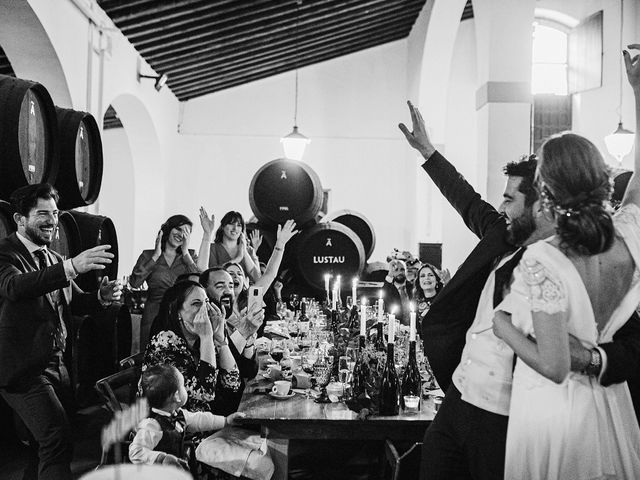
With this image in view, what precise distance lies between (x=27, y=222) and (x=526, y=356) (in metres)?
2.40

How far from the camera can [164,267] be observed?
4.79 metres

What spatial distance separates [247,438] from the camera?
8.52 feet

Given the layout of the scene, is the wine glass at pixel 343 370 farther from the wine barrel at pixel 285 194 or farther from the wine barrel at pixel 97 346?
the wine barrel at pixel 285 194

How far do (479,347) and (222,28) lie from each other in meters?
6.76

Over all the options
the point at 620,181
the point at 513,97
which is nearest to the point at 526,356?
the point at 620,181

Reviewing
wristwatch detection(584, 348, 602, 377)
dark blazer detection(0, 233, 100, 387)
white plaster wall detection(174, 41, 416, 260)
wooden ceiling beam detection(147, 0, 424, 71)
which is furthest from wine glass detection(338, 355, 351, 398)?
white plaster wall detection(174, 41, 416, 260)

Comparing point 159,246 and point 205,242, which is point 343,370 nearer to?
point 205,242

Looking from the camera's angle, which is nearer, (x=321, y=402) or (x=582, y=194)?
(x=582, y=194)

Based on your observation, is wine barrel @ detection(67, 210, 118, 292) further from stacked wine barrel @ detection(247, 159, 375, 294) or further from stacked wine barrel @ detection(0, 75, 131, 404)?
stacked wine barrel @ detection(247, 159, 375, 294)

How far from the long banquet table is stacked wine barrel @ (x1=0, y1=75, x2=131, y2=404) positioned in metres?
1.83

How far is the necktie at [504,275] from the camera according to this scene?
1838 mm

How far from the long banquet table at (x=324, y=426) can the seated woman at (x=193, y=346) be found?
1.10 ft

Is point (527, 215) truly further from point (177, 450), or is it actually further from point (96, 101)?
point (96, 101)

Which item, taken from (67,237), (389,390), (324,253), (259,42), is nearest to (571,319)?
(389,390)
